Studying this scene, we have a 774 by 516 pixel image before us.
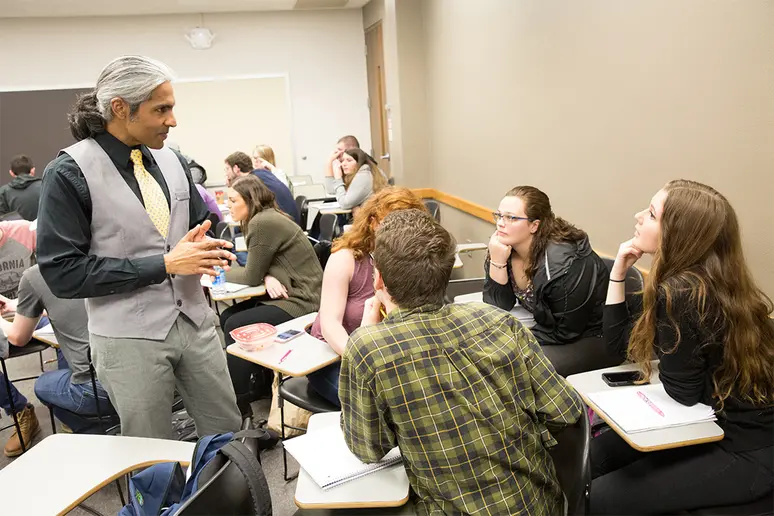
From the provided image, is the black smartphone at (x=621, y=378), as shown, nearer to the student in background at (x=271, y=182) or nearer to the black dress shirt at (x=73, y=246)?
the black dress shirt at (x=73, y=246)

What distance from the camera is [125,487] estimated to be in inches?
101

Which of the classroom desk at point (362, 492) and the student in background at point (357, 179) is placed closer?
the classroom desk at point (362, 492)

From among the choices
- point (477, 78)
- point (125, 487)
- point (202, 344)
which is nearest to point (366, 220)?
point (202, 344)

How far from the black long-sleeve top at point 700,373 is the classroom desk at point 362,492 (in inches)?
32.5

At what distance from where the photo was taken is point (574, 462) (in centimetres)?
132

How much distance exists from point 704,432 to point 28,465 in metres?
1.80

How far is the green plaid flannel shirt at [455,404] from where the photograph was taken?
1219 millimetres

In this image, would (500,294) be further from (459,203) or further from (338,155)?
(338,155)

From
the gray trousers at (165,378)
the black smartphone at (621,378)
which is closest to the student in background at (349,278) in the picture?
the gray trousers at (165,378)

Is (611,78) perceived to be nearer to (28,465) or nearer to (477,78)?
(477,78)

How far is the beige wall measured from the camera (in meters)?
2.02

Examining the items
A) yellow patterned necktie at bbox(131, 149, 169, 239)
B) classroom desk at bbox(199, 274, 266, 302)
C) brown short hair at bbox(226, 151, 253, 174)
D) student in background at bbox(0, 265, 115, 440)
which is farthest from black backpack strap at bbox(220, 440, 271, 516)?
brown short hair at bbox(226, 151, 253, 174)

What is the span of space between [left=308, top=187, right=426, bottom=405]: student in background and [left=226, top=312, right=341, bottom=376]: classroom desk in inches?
2.2

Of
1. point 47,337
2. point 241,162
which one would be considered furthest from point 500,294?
point 241,162
